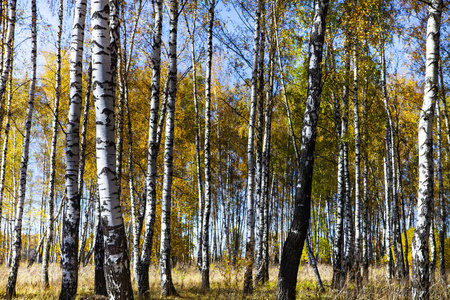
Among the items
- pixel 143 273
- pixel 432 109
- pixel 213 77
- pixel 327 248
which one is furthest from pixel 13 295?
pixel 327 248

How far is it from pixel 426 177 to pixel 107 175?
493 cm

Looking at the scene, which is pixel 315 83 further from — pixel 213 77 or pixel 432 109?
pixel 213 77

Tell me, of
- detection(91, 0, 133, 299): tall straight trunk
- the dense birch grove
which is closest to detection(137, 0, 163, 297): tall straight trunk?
the dense birch grove

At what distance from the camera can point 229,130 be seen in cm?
1975

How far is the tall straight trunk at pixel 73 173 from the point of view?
5.88m

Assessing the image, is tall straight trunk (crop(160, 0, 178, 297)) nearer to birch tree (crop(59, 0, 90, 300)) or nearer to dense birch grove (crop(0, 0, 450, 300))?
dense birch grove (crop(0, 0, 450, 300))

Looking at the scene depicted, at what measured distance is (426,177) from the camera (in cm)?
558

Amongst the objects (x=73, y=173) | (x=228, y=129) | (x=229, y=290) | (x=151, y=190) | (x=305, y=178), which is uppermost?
(x=228, y=129)

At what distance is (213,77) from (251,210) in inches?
461

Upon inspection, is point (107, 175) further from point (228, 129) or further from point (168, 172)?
point (228, 129)

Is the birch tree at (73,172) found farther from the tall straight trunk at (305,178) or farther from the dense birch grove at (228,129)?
the tall straight trunk at (305,178)

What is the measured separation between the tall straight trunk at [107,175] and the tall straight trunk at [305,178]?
85.8 inches

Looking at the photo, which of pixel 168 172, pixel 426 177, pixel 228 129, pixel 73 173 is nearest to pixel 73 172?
pixel 73 173

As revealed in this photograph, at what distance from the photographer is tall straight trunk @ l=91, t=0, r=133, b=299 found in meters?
3.88
